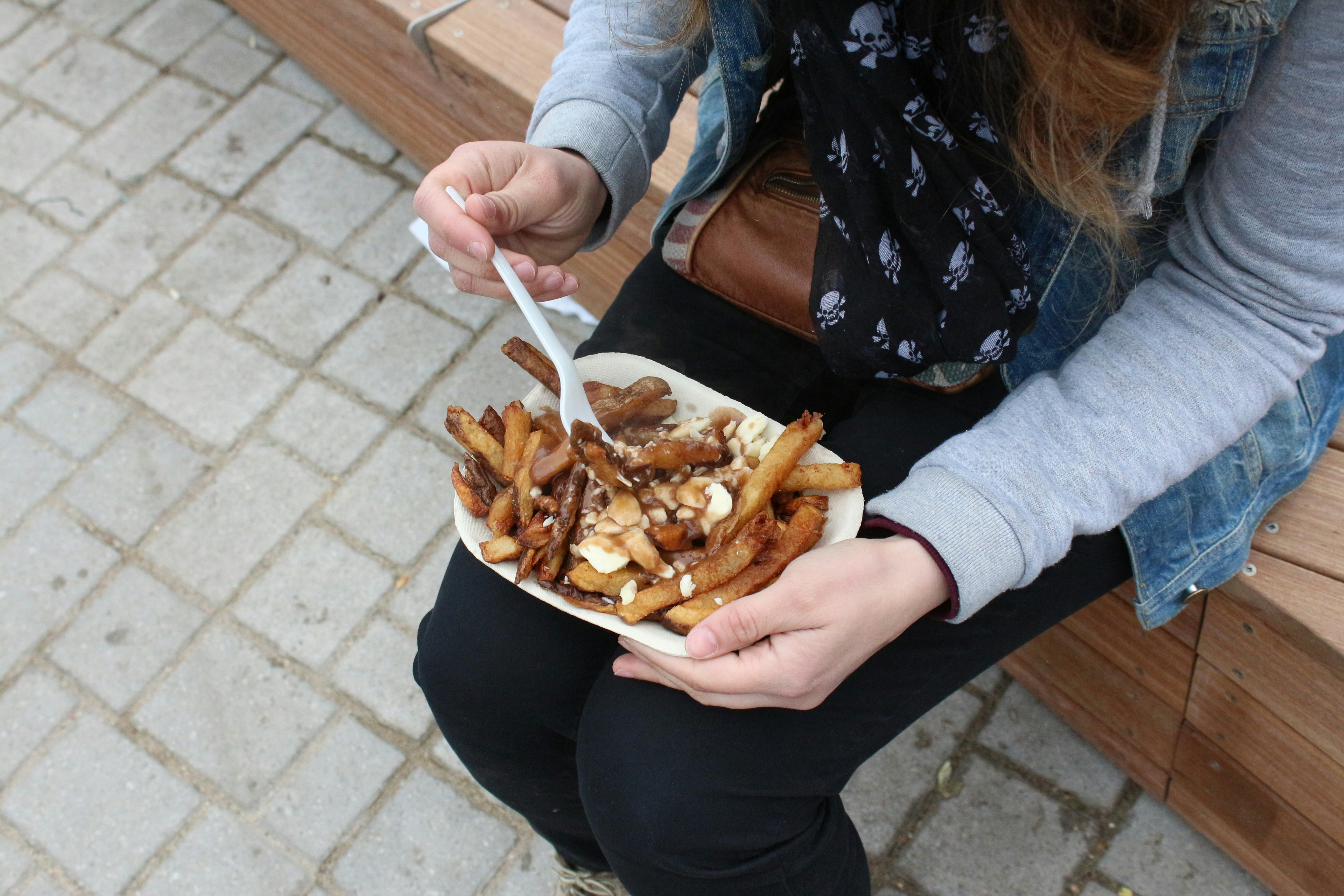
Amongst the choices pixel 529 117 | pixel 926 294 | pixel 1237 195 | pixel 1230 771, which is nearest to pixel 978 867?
pixel 1230 771

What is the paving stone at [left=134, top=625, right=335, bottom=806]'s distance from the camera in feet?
7.15

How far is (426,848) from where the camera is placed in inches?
80.9

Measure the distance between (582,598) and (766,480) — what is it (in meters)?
0.27

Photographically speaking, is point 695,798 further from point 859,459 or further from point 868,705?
point 859,459

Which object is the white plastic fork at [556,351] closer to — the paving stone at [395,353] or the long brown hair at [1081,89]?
the long brown hair at [1081,89]

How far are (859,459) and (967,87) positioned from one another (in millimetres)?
509

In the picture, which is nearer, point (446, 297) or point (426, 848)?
point (426, 848)

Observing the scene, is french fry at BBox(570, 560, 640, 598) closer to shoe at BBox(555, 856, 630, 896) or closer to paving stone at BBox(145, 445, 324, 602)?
shoe at BBox(555, 856, 630, 896)

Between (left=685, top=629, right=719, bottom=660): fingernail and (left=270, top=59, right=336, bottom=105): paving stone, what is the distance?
286cm

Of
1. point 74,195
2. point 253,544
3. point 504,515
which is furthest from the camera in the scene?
point 74,195

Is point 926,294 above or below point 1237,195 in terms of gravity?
below

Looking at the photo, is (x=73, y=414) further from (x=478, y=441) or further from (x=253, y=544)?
(x=478, y=441)

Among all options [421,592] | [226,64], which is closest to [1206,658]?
[421,592]

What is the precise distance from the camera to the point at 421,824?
2080 mm
